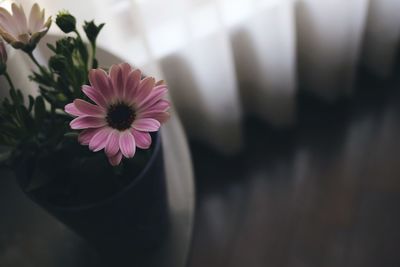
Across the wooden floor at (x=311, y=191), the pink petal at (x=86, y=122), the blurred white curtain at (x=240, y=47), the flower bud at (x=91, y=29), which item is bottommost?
the wooden floor at (x=311, y=191)

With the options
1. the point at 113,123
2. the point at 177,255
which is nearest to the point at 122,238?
the point at 177,255

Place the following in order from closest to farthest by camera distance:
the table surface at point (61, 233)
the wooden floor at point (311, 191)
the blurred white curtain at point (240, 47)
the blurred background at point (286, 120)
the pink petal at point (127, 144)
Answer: the pink petal at point (127, 144) < the table surface at point (61, 233) < the blurred white curtain at point (240, 47) < the blurred background at point (286, 120) < the wooden floor at point (311, 191)

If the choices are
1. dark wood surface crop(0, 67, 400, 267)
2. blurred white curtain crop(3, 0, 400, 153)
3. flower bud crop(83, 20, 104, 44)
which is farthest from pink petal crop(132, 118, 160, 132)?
dark wood surface crop(0, 67, 400, 267)

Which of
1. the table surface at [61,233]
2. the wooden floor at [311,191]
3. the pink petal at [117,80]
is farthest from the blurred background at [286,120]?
the pink petal at [117,80]

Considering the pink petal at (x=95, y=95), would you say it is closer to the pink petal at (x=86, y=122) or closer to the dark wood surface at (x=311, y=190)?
the pink petal at (x=86, y=122)

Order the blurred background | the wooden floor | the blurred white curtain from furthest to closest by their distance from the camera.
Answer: the wooden floor → the blurred background → the blurred white curtain

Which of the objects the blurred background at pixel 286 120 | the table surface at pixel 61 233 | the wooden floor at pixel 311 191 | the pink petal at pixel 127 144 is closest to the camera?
the pink petal at pixel 127 144

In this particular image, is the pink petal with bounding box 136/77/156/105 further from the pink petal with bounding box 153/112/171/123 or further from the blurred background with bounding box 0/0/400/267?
the blurred background with bounding box 0/0/400/267
